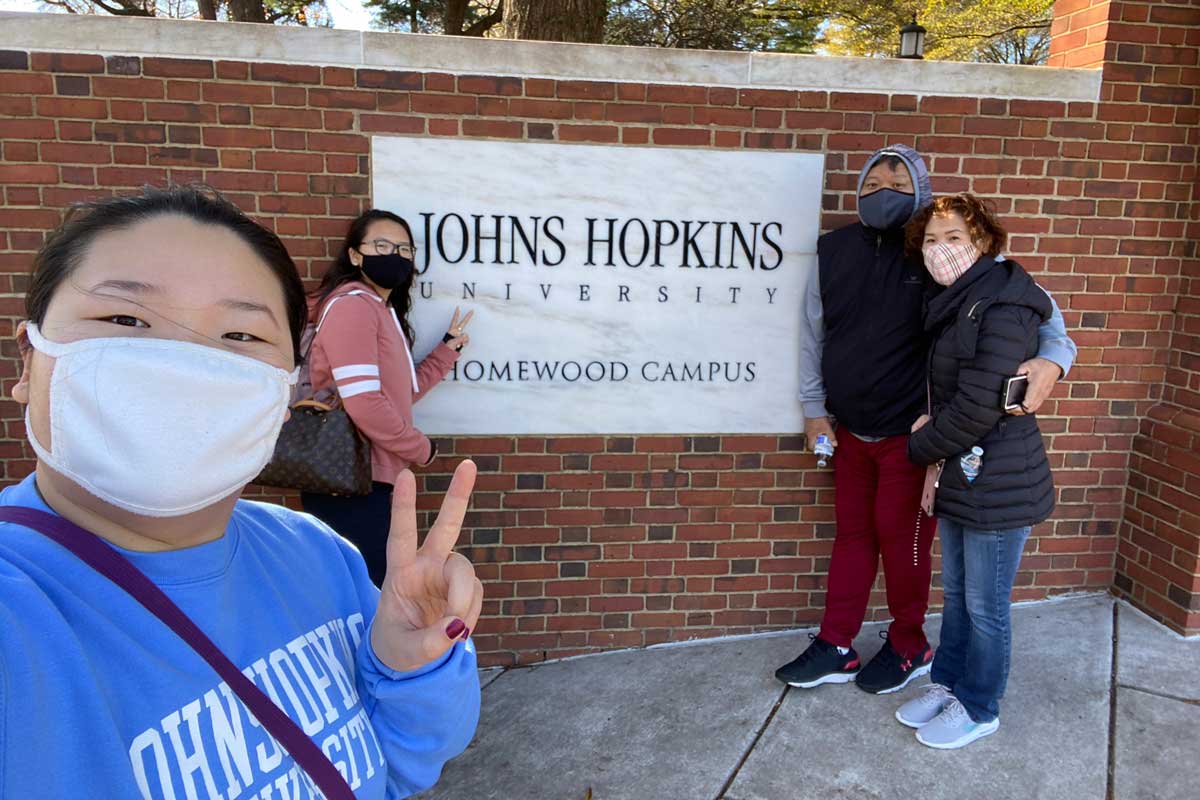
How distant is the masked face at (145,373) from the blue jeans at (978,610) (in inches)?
101

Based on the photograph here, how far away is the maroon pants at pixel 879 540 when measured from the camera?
3.25 metres

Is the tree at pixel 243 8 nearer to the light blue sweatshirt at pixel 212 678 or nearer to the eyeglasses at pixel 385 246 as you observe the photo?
the eyeglasses at pixel 385 246

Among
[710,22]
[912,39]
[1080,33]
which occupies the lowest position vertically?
[1080,33]

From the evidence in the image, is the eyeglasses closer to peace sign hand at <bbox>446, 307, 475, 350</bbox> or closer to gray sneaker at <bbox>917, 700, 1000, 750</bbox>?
peace sign hand at <bbox>446, 307, 475, 350</bbox>

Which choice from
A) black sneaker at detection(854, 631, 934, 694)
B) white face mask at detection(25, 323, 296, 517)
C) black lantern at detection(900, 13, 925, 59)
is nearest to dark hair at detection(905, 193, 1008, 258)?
black sneaker at detection(854, 631, 934, 694)

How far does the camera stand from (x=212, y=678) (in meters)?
1.00

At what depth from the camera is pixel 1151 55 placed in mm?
3664

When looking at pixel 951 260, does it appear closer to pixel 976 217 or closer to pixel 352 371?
pixel 976 217

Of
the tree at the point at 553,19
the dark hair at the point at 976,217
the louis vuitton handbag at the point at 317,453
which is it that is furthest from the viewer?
the tree at the point at 553,19

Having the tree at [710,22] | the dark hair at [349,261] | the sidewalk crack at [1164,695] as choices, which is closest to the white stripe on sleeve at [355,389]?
the dark hair at [349,261]

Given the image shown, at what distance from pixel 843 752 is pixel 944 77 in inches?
108

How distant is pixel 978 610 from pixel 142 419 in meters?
2.76

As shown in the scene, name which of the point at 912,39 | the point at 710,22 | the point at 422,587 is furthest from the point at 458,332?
the point at 710,22

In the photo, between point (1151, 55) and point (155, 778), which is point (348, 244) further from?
point (1151, 55)
